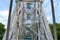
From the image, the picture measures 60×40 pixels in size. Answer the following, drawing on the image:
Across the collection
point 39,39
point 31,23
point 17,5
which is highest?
point 17,5

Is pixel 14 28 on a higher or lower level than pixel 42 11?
lower

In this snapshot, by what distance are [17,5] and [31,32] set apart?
2159 mm

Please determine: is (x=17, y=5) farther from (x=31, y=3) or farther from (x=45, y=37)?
(x=45, y=37)

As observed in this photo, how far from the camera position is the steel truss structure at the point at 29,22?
16.8 meters

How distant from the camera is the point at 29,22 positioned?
17.3 metres

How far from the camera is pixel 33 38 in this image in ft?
57.1

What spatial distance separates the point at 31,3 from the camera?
17.0 metres

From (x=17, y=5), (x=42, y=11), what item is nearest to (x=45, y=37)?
(x=42, y=11)

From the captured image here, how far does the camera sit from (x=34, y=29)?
17.3 metres

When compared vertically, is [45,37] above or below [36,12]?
below

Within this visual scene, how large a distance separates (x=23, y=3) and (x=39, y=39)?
260cm

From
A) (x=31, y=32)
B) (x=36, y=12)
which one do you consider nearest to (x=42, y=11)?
(x=36, y=12)

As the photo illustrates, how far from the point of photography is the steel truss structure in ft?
55.2

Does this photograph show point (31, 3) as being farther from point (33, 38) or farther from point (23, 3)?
point (33, 38)
